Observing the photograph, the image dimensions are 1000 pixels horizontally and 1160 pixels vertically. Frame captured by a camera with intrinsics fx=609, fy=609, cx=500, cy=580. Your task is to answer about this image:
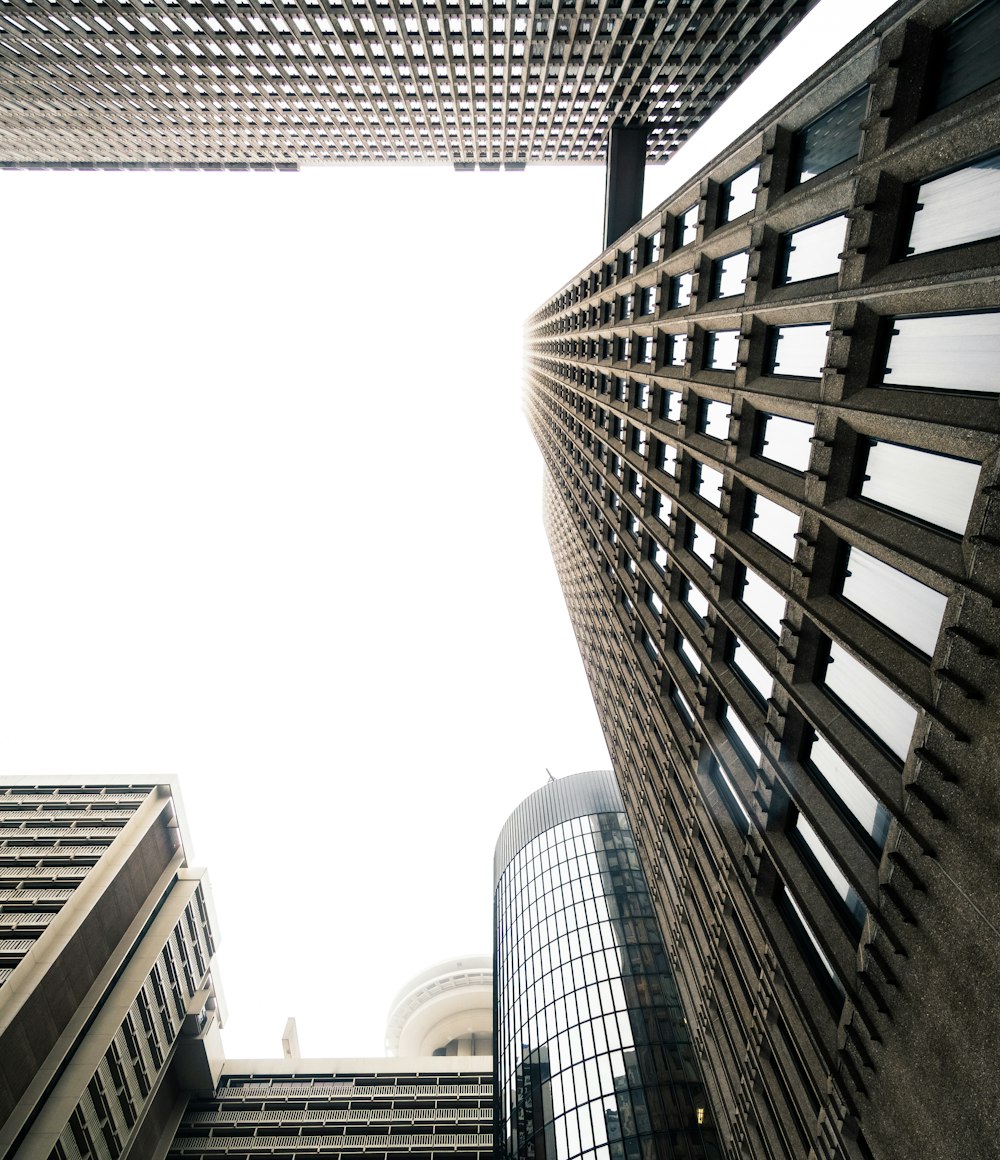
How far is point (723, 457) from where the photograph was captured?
17.2 m

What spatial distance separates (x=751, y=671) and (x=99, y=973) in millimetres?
63562

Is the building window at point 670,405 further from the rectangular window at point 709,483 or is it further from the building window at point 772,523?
the building window at point 772,523

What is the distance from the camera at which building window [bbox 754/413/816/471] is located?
13.4 meters

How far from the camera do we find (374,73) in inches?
2144

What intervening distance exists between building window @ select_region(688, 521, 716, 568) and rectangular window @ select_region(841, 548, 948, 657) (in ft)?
23.3

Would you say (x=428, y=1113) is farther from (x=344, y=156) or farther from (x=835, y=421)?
(x=344, y=156)

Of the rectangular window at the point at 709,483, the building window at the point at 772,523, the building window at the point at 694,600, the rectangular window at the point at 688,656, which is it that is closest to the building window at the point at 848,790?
the building window at the point at 772,523

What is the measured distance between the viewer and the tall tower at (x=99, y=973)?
43938mm

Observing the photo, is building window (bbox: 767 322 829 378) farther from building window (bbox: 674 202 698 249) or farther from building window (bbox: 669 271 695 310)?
building window (bbox: 674 202 698 249)

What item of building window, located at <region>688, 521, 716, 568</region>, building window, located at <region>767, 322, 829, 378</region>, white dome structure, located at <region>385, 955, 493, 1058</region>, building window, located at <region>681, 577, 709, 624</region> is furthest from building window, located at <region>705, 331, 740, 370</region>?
white dome structure, located at <region>385, 955, 493, 1058</region>

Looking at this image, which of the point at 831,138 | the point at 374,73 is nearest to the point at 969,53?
the point at 831,138

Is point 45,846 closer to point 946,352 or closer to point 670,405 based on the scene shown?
point 670,405

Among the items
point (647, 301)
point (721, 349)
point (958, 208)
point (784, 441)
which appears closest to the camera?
point (958, 208)

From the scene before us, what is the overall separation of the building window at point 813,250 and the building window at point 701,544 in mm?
7555
